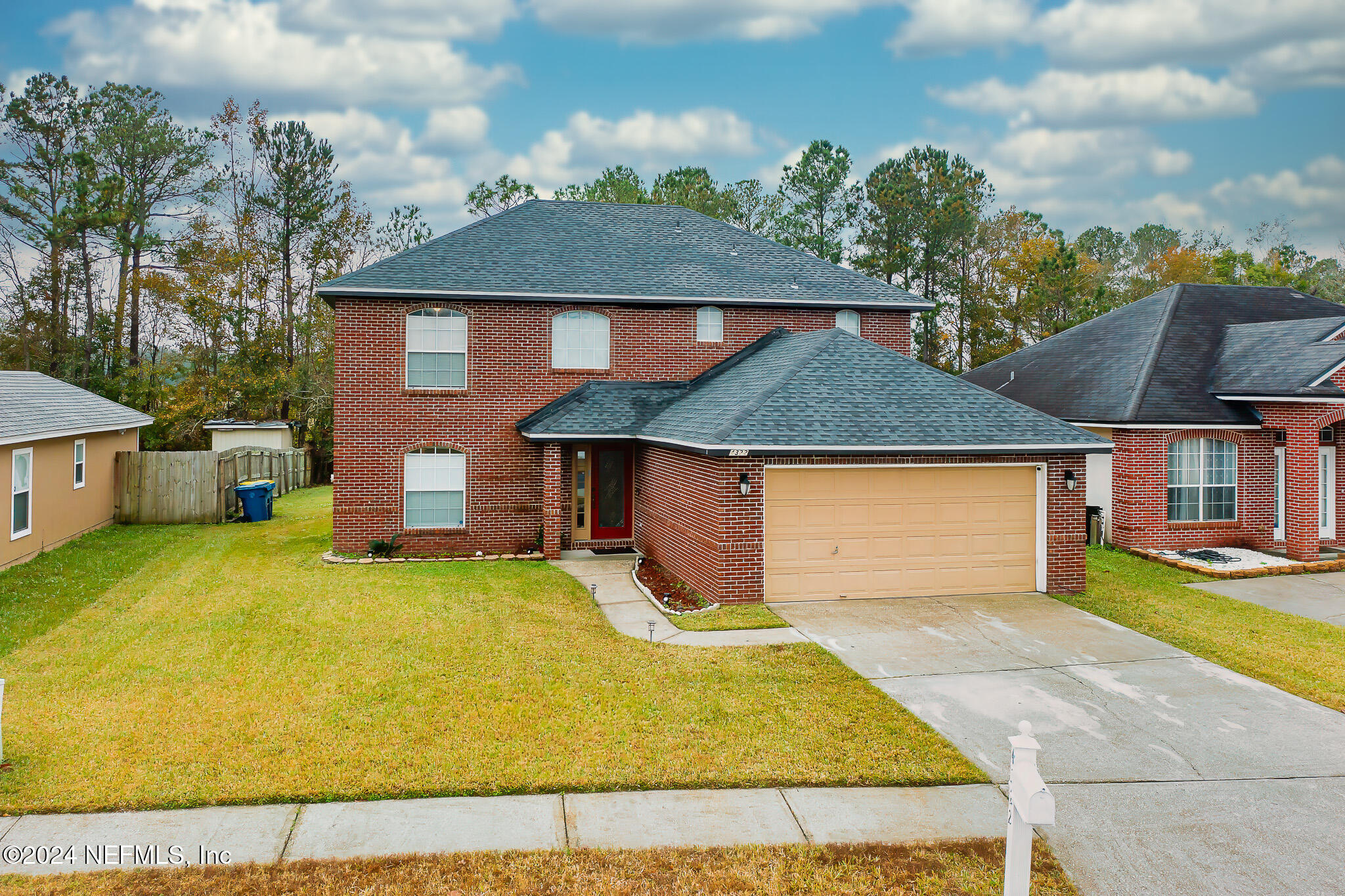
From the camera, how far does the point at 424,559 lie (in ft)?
51.7

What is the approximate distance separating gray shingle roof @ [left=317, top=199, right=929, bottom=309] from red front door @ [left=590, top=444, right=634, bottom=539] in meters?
3.39

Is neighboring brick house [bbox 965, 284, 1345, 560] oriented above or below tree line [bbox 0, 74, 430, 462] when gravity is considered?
below

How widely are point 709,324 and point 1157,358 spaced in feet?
33.2

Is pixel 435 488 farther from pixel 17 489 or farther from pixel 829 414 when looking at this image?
pixel 829 414

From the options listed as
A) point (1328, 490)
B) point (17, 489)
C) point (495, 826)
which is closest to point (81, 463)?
point (17, 489)

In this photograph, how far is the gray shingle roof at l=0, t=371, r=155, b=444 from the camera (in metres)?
14.5

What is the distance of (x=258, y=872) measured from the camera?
4.69m

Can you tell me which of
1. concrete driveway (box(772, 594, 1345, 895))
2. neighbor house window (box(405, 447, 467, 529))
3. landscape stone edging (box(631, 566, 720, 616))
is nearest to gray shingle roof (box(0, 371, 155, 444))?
neighbor house window (box(405, 447, 467, 529))

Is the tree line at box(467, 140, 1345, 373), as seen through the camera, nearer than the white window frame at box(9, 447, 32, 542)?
No

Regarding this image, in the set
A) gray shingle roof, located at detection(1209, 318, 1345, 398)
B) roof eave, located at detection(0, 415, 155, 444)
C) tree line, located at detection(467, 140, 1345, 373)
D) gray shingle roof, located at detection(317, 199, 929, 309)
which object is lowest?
roof eave, located at detection(0, 415, 155, 444)

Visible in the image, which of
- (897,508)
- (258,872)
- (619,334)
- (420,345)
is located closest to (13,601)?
(420,345)

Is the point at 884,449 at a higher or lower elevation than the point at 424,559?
higher

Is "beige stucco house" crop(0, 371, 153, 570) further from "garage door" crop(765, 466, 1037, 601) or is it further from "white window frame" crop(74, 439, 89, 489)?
"garage door" crop(765, 466, 1037, 601)

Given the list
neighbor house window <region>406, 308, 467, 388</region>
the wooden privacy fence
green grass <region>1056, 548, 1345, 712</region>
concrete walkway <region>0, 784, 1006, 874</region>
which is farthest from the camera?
the wooden privacy fence
